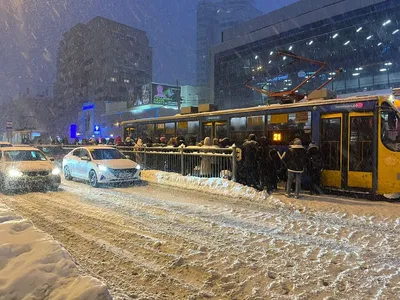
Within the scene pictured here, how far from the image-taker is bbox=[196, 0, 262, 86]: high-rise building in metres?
148

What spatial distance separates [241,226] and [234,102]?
39.2 meters

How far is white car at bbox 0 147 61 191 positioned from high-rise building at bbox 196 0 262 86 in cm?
14060

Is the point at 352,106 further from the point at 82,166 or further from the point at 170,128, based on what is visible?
the point at 82,166

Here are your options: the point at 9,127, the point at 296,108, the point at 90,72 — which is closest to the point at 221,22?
the point at 90,72

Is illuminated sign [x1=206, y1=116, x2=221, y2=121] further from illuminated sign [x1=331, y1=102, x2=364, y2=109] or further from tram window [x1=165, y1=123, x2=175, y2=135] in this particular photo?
illuminated sign [x1=331, y1=102, x2=364, y2=109]

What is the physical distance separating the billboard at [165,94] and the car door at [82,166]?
2982cm

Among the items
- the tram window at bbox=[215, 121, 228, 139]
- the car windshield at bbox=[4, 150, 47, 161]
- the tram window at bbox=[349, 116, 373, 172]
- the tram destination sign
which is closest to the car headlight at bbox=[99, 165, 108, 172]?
the car windshield at bbox=[4, 150, 47, 161]

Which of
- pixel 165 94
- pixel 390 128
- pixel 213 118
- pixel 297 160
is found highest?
pixel 165 94

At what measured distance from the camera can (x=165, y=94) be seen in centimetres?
4494

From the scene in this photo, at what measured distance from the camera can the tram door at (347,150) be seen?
31.9 feet

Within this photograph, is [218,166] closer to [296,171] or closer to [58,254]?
[296,171]

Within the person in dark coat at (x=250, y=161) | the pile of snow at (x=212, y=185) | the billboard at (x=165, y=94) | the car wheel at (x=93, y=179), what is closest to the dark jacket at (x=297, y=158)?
the pile of snow at (x=212, y=185)

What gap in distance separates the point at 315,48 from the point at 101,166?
1233 inches

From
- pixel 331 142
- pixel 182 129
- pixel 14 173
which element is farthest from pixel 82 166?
pixel 331 142
